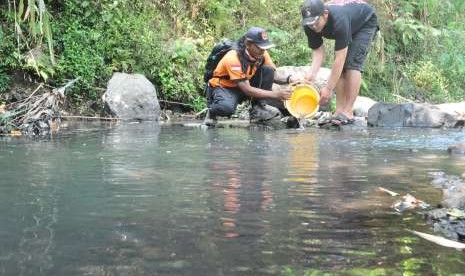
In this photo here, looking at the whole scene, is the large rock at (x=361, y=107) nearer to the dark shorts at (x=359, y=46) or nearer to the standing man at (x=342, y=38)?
the standing man at (x=342, y=38)

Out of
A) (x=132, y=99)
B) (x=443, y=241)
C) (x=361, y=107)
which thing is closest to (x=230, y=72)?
(x=132, y=99)

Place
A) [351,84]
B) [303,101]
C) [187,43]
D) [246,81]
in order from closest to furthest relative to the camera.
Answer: [246,81], [303,101], [351,84], [187,43]

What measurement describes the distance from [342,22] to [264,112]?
152 cm

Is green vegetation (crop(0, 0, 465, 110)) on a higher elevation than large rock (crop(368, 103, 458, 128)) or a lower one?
higher

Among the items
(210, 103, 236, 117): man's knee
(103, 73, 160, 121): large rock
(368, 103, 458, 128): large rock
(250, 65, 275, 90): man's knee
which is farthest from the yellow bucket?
(103, 73, 160, 121): large rock

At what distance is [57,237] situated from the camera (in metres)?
2.56

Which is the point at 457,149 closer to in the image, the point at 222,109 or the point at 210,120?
the point at 222,109

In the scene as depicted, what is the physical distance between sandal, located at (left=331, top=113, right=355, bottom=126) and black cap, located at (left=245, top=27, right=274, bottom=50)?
1431 mm

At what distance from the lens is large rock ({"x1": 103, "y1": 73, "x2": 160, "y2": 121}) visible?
8.99 metres

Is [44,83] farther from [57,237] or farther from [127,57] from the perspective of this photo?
[57,237]

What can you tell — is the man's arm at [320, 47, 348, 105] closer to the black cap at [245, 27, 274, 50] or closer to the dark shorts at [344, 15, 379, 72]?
the dark shorts at [344, 15, 379, 72]

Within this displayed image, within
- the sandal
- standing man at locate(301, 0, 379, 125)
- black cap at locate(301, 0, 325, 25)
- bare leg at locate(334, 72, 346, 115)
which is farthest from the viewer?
→ bare leg at locate(334, 72, 346, 115)

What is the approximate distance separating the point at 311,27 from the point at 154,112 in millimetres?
2808

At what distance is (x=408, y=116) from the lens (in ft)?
27.6
